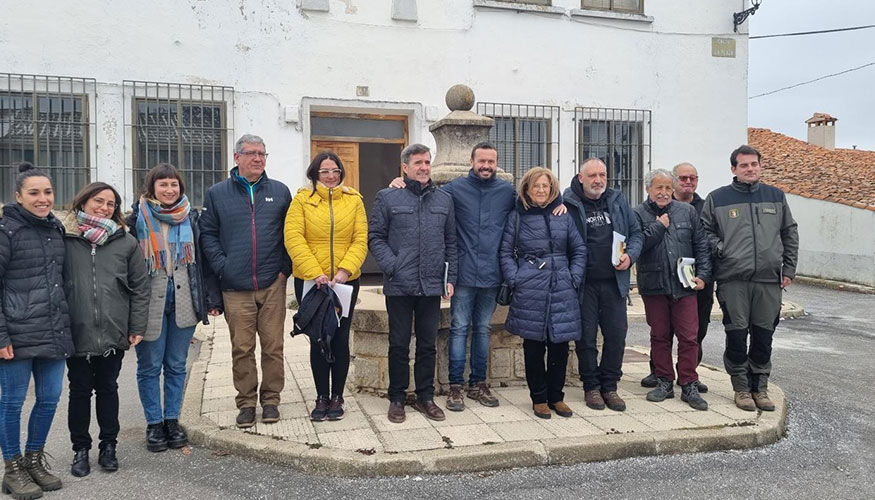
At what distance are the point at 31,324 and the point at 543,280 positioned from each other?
3.04 metres

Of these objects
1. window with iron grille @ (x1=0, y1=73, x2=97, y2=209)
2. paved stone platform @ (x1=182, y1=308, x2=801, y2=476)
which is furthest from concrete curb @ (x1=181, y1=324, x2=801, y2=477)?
window with iron grille @ (x1=0, y1=73, x2=97, y2=209)

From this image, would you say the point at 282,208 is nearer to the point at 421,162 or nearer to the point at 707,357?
the point at 421,162

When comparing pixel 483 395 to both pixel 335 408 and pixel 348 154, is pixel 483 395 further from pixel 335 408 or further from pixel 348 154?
pixel 348 154

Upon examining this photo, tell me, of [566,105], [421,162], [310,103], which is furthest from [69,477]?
[566,105]

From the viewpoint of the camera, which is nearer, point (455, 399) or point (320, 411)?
point (320, 411)

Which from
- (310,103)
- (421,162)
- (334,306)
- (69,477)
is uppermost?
(310,103)

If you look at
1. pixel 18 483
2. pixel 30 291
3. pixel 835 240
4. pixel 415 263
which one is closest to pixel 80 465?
pixel 18 483

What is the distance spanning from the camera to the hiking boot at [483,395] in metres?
4.88

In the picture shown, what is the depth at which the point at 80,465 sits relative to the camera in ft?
12.6

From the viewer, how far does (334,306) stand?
4383 millimetres

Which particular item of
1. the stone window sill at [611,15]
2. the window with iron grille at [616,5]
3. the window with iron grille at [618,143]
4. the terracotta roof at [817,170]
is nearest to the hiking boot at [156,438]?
the window with iron grille at [618,143]

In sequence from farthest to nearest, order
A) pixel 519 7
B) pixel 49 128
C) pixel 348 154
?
1. pixel 519 7
2. pixel 348 154
3. pixel 49 128

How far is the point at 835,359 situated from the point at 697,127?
5.37m

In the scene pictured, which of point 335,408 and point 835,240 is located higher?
point 835,240
